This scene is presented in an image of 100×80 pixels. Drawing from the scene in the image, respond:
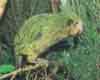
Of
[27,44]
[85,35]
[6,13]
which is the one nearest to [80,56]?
[85,35]

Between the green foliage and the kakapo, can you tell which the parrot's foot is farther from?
the green foliage

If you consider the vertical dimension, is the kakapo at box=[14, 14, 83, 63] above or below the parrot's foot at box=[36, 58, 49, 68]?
above

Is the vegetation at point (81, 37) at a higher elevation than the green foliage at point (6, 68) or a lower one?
higher

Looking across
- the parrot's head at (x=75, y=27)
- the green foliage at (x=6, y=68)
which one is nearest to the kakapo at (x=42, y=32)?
the parrot's head at (x=75, y=27)

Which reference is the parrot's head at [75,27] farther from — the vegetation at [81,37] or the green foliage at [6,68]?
the green foliage at [6,68]

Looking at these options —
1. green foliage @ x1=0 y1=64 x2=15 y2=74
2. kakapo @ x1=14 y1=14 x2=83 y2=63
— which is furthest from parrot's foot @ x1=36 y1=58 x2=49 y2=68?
green foliage @ x1=0 y1=64 x2=15 y2=74

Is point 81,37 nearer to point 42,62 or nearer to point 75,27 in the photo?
point 75,27

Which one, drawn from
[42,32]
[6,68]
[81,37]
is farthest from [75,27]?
[6,68]
